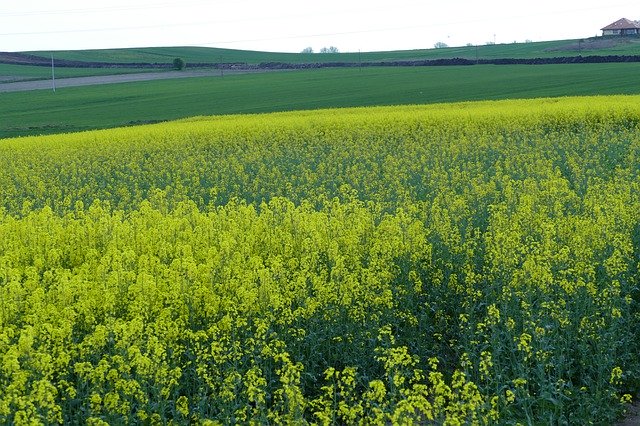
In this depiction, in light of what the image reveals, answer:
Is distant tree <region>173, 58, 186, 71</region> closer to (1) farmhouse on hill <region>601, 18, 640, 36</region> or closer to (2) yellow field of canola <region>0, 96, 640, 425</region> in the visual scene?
(1) farmhouse on hill <region>601, 18, 640, 36</region>

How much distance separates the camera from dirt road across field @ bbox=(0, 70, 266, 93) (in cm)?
8043

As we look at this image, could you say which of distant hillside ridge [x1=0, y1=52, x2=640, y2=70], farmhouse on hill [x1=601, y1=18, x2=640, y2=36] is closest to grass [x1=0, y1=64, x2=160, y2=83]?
distant hillside ridge [x1=0, y1=52, x2=640, y2=70]

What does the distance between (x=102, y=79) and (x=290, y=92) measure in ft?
95.9

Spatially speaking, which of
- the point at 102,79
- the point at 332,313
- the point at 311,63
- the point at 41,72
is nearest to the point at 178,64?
the point at 102,79

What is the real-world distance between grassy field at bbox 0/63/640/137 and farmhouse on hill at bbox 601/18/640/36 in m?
71.9

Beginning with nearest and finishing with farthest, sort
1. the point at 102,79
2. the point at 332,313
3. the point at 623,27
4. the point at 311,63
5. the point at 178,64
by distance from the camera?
the point at 332,313 < the point at 102,79 < the point at 178,64 < the point at 311,63 < the point at 623,27

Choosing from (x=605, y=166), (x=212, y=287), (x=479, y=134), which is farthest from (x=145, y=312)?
(x=479, y=134)

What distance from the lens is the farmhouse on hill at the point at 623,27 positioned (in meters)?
142

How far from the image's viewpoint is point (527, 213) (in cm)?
1152

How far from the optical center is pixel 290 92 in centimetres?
6650

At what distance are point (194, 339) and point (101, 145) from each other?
837 inches

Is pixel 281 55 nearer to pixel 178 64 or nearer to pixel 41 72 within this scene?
pixel 178 64

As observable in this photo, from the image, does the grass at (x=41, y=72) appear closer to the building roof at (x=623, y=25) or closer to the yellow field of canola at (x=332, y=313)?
the yellow field of canola at (x=332, y=313)

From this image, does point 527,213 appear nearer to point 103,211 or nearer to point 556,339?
point 556,339
